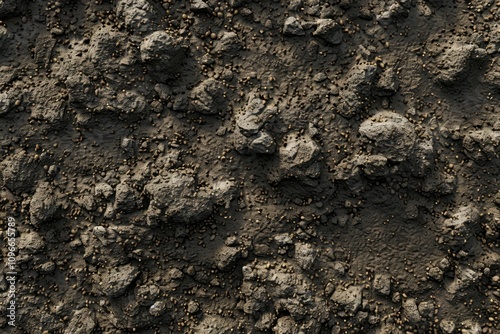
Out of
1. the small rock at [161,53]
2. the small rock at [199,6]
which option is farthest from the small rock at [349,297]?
the small rock at [199,6]

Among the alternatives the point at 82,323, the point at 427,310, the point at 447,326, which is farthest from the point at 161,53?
the point at 447,326

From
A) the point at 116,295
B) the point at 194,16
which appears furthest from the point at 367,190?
the point at 116,295

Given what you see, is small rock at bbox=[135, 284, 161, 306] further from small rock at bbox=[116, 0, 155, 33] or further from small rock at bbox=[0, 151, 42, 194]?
small rock at bbox=[116, 0, 155, 33]

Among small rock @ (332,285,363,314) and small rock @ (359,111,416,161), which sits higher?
small rock @ (359,111,416,161)

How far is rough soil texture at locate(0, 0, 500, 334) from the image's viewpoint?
14.5 ft

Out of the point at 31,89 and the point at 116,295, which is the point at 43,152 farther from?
the point at 116,295

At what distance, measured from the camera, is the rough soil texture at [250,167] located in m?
4.41

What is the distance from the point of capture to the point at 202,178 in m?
4.46

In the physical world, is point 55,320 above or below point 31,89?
below

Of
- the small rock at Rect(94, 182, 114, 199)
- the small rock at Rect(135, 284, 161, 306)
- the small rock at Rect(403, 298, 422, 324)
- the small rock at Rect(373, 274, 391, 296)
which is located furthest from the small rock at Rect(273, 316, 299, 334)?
the small rock at Rect(94, 182, 114, 199)

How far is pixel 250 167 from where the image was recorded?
4488 mm

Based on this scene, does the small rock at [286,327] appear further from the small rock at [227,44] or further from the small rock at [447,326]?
the small rock at [227,44]

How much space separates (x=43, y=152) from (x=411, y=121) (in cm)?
433

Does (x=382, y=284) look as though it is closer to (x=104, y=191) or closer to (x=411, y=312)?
(x=411, y=312)
